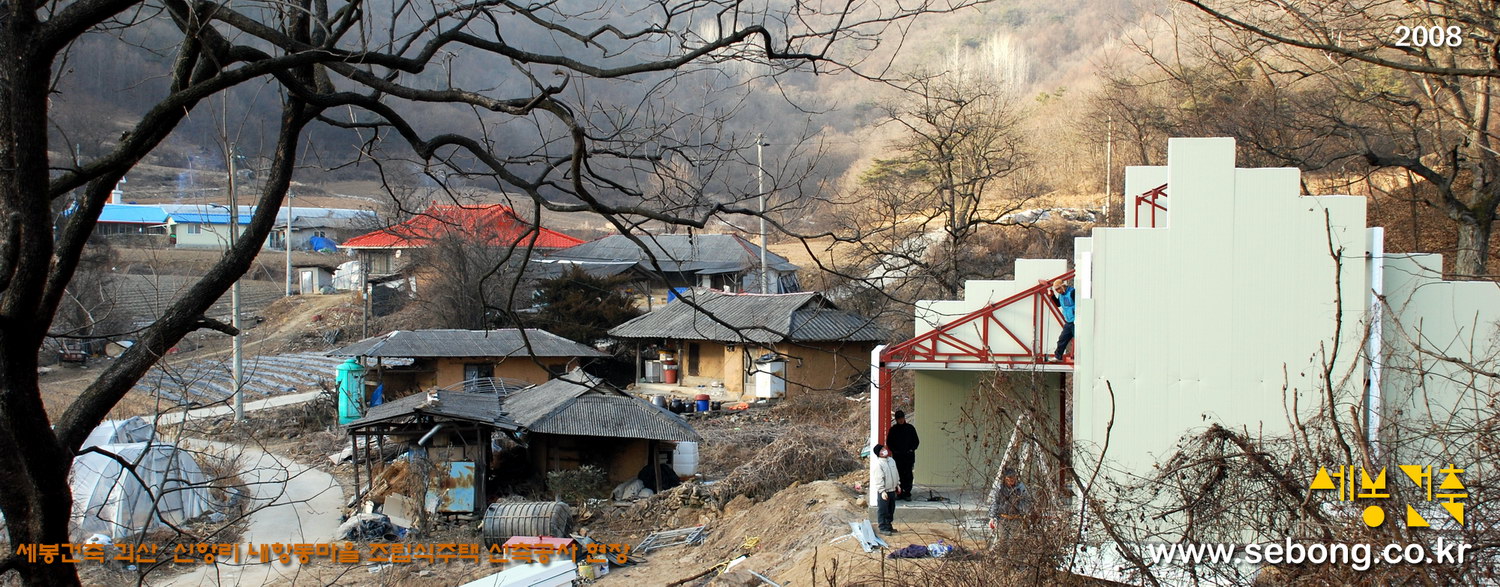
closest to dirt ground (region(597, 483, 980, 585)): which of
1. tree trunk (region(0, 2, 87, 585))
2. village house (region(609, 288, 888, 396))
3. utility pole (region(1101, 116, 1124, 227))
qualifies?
tree trunk (region(0, 2, 87, 585))

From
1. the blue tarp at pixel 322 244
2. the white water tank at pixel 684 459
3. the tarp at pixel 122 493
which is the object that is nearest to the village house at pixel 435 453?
the tarp at pixel 122 493

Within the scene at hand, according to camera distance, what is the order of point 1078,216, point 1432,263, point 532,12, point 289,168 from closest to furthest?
A: point 289,168
point 532,12
point 1432,263
point 1078,216

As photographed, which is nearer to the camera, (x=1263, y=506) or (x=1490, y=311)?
(x=1263, y=506)

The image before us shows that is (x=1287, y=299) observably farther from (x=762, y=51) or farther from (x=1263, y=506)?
(x=762, y=51)

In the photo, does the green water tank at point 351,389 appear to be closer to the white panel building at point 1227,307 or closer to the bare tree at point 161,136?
the white panel building at point 1227,307

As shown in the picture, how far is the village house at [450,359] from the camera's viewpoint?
27.1 metres

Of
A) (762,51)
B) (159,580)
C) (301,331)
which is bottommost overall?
(159,580)

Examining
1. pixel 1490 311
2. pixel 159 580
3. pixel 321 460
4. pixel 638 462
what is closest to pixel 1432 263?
pixel 1490 311

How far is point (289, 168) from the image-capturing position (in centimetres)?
401

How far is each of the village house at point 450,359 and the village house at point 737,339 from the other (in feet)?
12.1

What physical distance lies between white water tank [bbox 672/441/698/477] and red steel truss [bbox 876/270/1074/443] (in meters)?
8.10

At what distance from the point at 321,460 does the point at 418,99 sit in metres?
21.5

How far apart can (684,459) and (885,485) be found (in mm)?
9292

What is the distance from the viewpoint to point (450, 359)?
28141 millimetres
